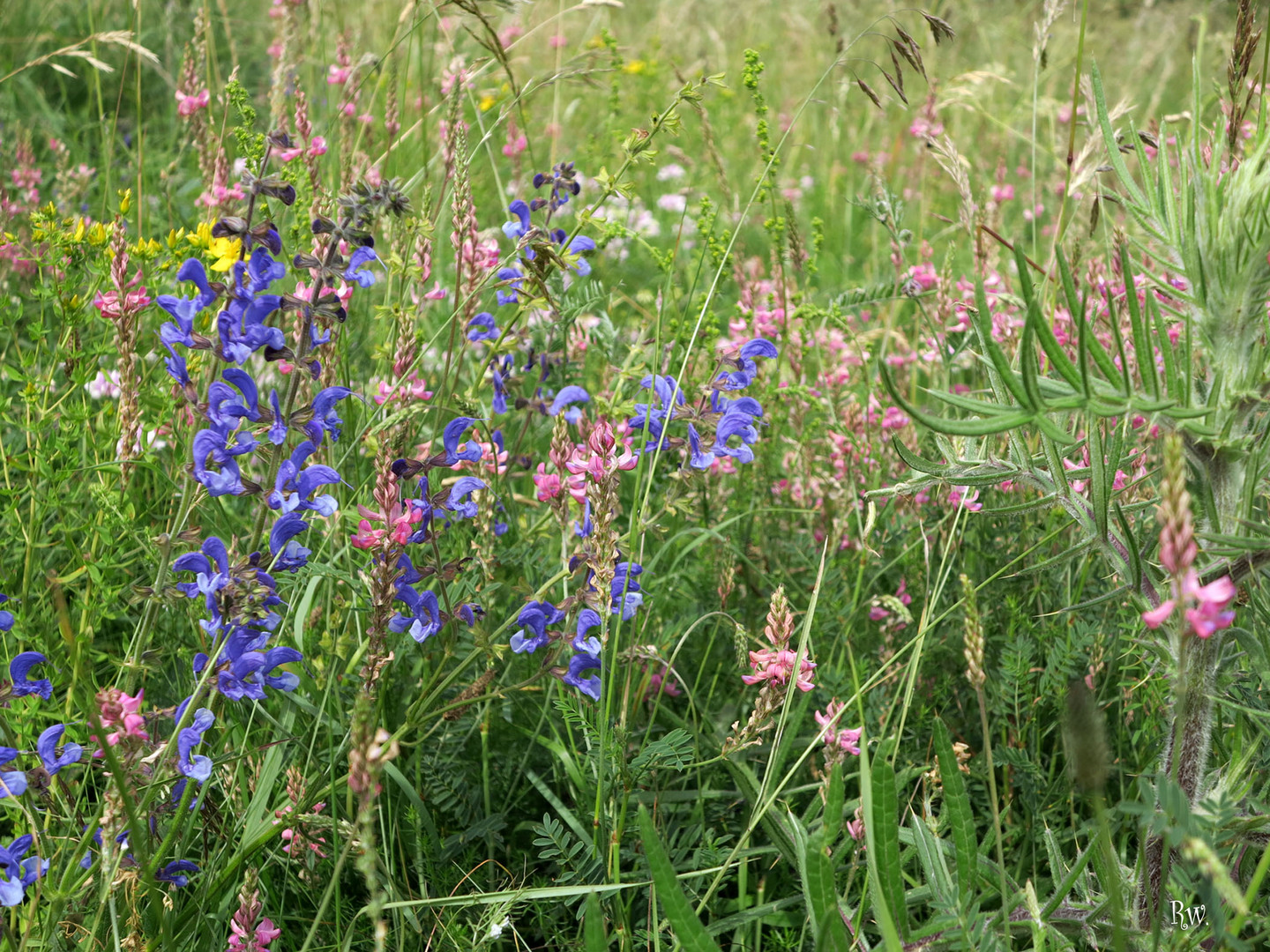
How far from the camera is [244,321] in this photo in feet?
4.89

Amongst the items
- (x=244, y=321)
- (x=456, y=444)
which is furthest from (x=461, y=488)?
(x=244, y=321)

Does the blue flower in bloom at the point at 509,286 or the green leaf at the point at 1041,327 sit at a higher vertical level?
the green leaf at the point at 1041,327

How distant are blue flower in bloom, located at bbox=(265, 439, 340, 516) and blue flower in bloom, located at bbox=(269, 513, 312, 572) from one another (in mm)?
24

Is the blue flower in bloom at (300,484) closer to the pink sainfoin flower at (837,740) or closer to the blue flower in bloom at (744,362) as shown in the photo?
the blue flower in bloom at (744,362)

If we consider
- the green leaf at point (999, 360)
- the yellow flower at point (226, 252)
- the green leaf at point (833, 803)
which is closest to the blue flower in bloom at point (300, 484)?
the yellow flower at point (226, 252)

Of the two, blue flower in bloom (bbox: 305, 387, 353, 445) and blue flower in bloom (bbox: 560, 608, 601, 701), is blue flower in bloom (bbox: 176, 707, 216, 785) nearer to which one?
blue flower in bloom (bbox: 305, 387, 353, 445)

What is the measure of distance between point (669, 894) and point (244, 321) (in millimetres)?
990

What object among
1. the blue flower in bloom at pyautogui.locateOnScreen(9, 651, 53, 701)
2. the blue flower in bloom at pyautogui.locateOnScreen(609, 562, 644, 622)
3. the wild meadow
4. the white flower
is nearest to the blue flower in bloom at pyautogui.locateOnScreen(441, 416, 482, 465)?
the wild meadow

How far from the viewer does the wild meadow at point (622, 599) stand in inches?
50.8

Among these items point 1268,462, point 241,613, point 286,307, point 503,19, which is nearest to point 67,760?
point 241,613

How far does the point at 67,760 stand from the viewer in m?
1.41

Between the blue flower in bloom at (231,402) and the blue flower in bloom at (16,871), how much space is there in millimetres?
601

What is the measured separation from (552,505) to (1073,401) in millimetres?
955

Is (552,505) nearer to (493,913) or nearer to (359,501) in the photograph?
(359,501)
